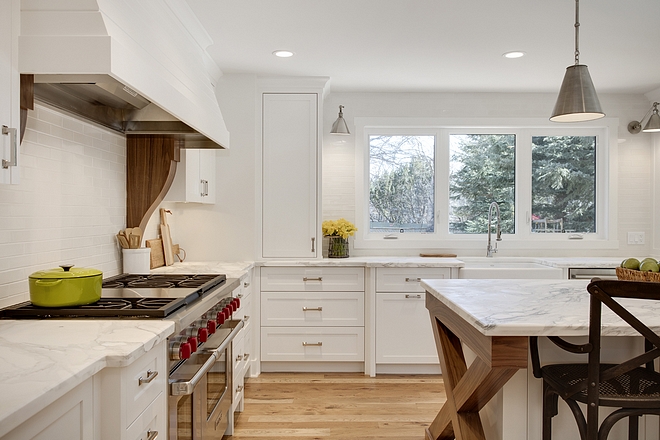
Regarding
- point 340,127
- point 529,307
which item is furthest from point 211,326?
point 340,127

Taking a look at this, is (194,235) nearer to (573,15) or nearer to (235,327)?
(235,327)

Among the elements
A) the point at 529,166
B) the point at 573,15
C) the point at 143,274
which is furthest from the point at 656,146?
the point at 143,274

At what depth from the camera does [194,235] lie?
3.99 metres

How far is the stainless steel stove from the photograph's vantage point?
176 cm

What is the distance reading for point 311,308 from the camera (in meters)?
3.97

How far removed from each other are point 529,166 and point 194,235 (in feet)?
10.1

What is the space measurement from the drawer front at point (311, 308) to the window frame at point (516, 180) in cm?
74

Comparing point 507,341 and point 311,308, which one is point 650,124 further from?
point 507,341

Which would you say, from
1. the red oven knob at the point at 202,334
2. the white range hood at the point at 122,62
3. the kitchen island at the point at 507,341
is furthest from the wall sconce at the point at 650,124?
the red oven knob at the point at 202,334

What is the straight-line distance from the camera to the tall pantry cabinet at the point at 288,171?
13.4ft

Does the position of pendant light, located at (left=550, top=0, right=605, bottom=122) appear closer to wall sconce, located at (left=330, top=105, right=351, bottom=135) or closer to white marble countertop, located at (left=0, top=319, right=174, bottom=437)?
white marble countertop, located at (left=0, top=319, right=174, bottom=437)

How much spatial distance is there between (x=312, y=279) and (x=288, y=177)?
84cm

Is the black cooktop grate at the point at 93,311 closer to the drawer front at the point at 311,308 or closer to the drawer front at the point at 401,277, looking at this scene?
the drawer front at the point at 311,308

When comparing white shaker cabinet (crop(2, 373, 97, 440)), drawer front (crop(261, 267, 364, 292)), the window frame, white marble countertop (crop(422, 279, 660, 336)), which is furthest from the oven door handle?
the window frame
